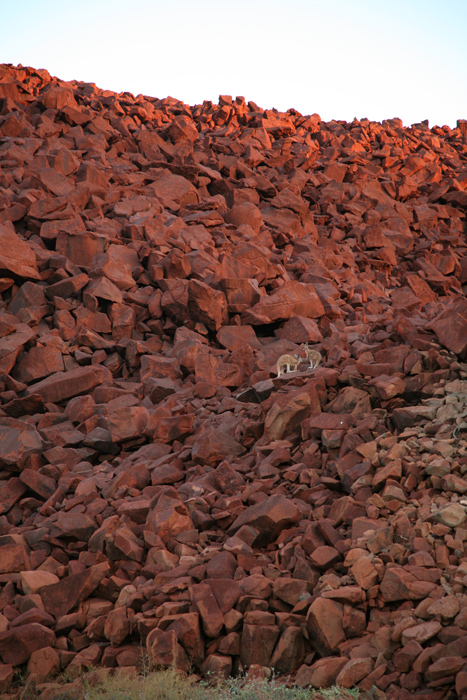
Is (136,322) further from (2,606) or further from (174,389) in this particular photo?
(2,606)

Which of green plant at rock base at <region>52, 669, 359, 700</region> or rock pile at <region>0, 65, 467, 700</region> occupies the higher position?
rock pile at <region>0, 65, 467, 700</region>

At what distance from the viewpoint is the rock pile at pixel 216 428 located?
454 centimetres

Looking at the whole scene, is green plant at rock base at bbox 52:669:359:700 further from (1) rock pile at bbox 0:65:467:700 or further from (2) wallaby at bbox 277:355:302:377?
(2) wallaby at bbox 277:355:302:377

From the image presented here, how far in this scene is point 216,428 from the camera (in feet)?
24.9

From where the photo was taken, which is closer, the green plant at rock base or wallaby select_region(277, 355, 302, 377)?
the green plant at rock base

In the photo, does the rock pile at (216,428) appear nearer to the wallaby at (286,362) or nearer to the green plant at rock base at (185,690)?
the green plant at rock base at (185,690)

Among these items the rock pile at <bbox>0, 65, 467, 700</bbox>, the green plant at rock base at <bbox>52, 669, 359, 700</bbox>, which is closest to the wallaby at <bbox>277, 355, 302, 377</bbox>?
the rock pile at <bbox>0, 65, 467, 700</bbox>

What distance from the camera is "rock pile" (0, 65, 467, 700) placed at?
454cm

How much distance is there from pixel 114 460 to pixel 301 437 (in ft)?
7.89


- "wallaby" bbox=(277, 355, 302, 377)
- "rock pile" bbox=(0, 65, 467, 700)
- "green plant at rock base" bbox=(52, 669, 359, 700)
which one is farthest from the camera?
"wallaby" bbox=(277, 355, 302, 377)

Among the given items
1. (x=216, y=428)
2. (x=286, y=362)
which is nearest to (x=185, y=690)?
(x=216, y=428)

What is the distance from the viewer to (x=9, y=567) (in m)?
5.61

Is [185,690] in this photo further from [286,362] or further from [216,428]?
[286,362]

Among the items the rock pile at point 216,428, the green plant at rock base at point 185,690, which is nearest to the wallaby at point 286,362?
the rock pile at point 216,428
